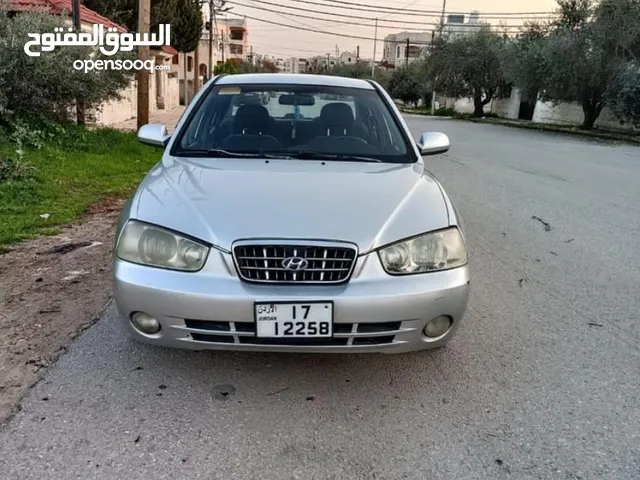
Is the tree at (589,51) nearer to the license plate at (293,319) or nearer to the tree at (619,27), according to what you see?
the tree at (619,27)

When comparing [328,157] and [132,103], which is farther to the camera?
[132,103]

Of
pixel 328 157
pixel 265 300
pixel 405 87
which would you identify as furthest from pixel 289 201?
pixel 405 87

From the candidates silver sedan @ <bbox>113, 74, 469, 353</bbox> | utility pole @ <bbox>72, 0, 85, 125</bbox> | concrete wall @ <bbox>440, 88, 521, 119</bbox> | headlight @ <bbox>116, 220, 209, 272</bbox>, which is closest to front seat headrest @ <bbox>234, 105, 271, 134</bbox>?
silver sedan @ <bbox>113, 74, 469, 353</bbox>

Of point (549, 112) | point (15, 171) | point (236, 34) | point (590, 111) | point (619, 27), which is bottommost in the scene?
point (15, 171)

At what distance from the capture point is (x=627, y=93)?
20.6 metres

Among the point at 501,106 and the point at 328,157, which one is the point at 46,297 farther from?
the point at 501,106

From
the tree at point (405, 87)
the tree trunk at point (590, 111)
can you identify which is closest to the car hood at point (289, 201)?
the tree trunk at point (590, 111)

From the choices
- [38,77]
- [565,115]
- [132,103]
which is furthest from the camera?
[565,115]

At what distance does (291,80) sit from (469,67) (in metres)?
35.4

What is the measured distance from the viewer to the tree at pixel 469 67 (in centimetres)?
3653

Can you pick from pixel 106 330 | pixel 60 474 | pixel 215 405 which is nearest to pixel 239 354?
pixel 215 405

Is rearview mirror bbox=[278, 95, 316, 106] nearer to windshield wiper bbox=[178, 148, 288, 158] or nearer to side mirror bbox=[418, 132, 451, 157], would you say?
windshield wiper bbox=[178, 148, 288, 158]

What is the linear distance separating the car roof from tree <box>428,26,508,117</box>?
33.9m

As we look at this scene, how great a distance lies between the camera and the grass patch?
5.84m
